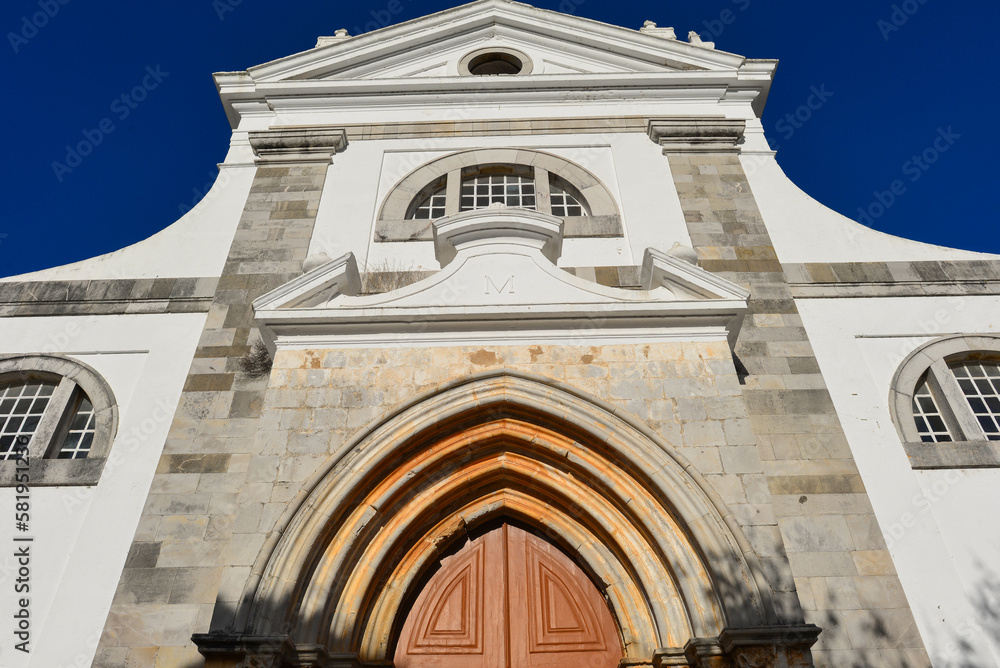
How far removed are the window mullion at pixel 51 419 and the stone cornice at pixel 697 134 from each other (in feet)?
26.4

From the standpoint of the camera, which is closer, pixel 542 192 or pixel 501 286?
pixel 501 286

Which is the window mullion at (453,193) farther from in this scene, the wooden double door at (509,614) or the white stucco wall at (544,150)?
the wooden double door at (509,614)

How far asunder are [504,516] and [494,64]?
814cm

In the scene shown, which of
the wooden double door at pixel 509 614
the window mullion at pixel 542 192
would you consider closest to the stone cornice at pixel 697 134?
the window mullion at pixel 542 192

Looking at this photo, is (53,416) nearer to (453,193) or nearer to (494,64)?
(453,193)

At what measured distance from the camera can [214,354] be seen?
7781 mm


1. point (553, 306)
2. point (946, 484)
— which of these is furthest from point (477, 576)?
point (946, 484)

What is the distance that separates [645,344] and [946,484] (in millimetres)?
3282

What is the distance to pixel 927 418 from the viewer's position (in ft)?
25.0

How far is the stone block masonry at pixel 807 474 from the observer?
6.08 meters

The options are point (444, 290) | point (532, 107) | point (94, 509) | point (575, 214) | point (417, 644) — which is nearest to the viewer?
point (417, 644)

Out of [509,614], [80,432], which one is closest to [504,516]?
[509,614]

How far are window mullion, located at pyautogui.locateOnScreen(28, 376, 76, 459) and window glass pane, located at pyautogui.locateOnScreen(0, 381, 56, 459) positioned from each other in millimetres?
145

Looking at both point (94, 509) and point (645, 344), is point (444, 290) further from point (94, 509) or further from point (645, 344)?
point (94, 509)
